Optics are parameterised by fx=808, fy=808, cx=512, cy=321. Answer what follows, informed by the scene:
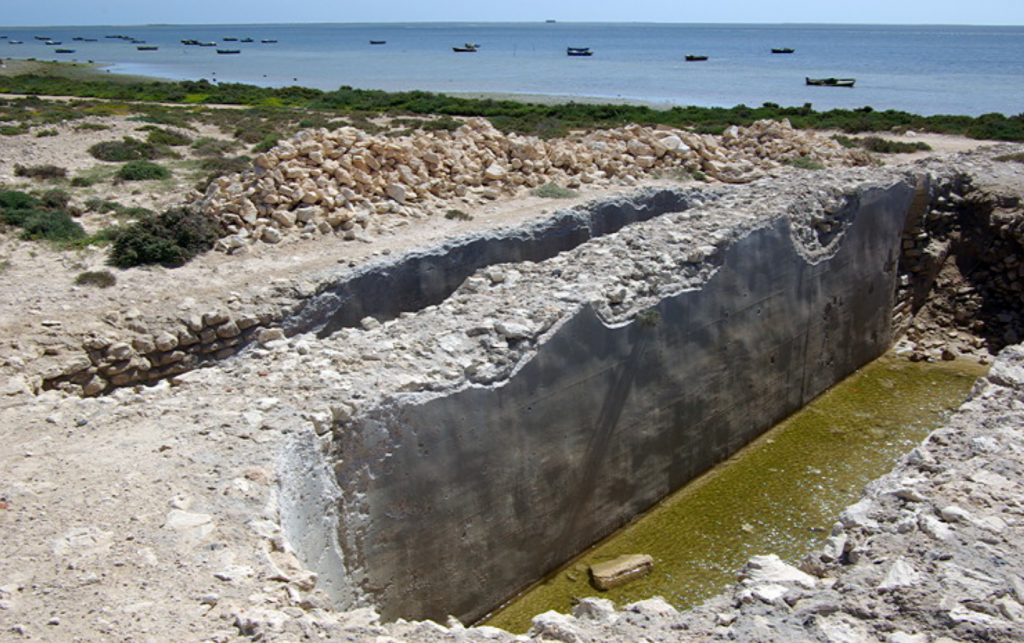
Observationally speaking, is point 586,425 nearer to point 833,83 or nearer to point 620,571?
point 620,571

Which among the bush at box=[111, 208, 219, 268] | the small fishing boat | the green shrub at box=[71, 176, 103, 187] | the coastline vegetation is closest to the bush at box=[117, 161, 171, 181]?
the green shrub at box=[71, 176, 103, 187]

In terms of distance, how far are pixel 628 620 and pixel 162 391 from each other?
179 inches

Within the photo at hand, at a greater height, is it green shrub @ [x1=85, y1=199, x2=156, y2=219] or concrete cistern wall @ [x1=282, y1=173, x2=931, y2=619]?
green shrub @ [x1=85, y1=199, x2=156, y2=219]

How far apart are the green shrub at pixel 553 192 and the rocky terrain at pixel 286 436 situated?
1.30m

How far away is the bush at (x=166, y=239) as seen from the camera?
1071 cm

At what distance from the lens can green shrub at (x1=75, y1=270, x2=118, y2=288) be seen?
A: 9.91 m

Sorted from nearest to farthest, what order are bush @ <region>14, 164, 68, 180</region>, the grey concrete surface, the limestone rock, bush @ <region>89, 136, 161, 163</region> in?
1. the limestone rock
2. the grey concrete surface
3. bush @ <region>14, 164, 68, 180</region>
4. bush @ <region>89, 136, 161, 163</region>

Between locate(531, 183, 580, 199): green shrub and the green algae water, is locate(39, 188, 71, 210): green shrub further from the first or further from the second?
the green algae water

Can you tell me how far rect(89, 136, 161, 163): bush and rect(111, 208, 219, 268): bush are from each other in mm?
7532

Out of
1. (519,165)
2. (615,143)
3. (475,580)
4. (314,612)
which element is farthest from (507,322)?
(615,143)

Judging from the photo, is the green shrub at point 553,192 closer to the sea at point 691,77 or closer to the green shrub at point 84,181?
the green shrub at point 84,181

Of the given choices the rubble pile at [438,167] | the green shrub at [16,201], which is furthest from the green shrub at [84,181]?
→ the rubble pile at [438,167]

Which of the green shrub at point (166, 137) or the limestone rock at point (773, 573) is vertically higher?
the green shrub at point (166, 137)

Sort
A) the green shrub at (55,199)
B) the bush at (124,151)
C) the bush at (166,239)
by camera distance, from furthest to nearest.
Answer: the bush at (124,151) < the green shrub at (55,199) < the bush at (166,239)
